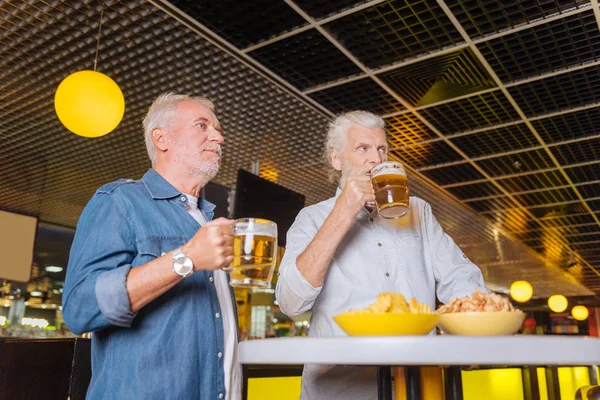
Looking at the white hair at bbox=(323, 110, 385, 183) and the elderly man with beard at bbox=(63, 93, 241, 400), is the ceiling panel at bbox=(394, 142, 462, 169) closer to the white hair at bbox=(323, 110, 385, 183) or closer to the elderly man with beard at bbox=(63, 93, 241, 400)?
the white hair at bbox=(323, 110, 385, 183)

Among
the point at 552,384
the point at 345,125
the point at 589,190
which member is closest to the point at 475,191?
the point at 589,190

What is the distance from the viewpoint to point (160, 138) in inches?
61.7

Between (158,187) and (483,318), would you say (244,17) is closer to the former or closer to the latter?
(158,187)

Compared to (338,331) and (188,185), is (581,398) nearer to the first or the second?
(338,331)

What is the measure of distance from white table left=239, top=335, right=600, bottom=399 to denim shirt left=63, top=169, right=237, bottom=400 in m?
0.50

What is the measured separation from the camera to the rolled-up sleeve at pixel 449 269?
1552mm

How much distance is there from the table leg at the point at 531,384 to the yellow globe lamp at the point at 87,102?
10.3 ft

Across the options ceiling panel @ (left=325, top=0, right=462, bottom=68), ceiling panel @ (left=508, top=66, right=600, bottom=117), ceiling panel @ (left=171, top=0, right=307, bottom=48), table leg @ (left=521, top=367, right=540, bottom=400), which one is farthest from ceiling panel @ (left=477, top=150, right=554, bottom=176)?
ceiling panel @ (left=171, top=0, right=307, bottom=48)

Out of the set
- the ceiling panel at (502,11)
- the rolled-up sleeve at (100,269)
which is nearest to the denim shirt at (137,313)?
the rolled-up sleeve at (100,269)

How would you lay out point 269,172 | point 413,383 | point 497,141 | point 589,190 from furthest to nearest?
point 589,190 < point 269,172 < point 497,141 < point 413,383

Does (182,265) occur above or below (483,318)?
above

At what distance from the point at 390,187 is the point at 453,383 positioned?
0.54 m

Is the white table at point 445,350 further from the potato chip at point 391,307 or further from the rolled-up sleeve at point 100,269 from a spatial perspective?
the rolled-up sleeve at point 100,269

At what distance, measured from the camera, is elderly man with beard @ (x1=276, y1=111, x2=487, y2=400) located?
1.36m
